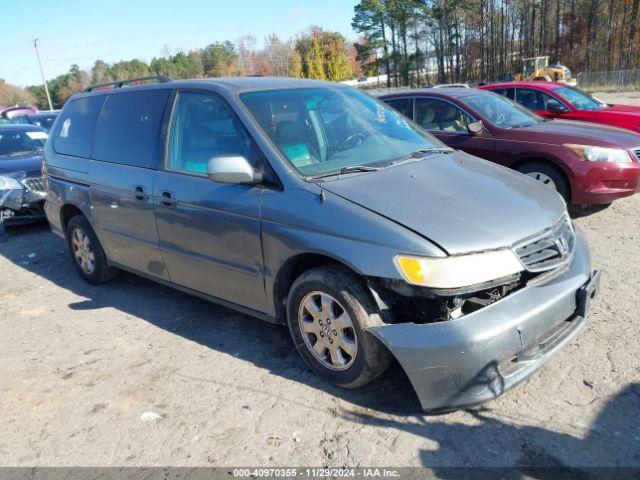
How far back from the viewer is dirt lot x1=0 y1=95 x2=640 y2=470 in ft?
8.73

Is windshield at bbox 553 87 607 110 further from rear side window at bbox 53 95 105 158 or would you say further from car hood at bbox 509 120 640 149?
rear side window at bbox 53 95 105 158

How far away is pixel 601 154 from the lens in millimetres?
6082

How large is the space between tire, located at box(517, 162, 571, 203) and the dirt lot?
187cm

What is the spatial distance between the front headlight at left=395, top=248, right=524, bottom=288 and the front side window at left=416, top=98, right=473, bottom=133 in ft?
15.0

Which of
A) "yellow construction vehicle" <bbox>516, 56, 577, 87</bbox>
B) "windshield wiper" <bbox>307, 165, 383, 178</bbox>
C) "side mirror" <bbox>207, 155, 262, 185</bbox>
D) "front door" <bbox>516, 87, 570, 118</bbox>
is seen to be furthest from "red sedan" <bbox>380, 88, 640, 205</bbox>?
"yellow construction vehicle" <bbox>516, 56, 577, 87</bbox>

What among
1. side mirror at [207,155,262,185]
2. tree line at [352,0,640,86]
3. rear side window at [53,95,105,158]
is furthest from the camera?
tree line at [352,0,640,86]

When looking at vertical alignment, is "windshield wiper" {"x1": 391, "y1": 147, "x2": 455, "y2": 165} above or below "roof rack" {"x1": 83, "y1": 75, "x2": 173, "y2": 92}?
below

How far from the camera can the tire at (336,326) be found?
9.38ft

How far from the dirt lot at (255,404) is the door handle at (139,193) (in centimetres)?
107

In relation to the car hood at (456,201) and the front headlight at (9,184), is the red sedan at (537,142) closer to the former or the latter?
the car hood at (456,201)

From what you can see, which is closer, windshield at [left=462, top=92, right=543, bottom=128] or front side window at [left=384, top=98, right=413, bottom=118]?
windshield at [left=462, top=92, right=543, bottom=128]

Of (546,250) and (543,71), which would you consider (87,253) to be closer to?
(546,250)

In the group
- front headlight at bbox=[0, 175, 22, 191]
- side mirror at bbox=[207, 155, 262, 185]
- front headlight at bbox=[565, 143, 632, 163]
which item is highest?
side mirror at bbox=[207, 155, 262, 185]

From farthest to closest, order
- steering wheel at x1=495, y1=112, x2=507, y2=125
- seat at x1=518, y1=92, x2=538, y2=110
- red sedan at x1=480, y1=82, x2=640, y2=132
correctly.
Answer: seat at x1=518, y1=92, x2=538, y2=110 → red sedan at x1=480, y1=82, x2=640, y2=132 → steering wheel at x1=495, y1=112, x2=507, y2=125
